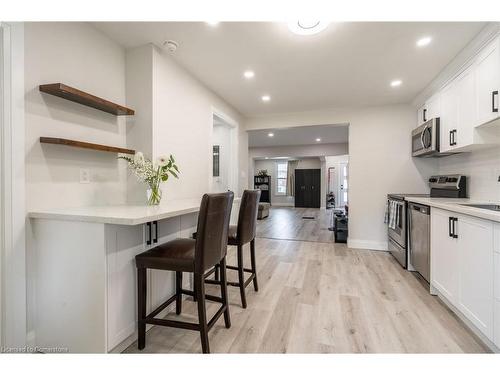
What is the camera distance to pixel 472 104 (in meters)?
2.21

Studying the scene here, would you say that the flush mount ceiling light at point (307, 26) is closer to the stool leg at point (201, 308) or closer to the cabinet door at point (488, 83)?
the cabinet door at point (488, 83)

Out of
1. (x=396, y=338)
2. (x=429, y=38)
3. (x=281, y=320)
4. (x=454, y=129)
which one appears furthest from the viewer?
(x=454, y=129)

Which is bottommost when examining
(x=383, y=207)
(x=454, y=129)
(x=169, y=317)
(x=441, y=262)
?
(x=169, y=317)

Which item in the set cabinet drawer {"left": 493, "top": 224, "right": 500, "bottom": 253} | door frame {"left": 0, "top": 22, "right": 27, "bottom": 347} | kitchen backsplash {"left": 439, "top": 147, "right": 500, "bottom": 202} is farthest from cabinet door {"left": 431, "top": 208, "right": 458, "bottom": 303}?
door frame {"left": 0, "top": 22, "right": 27, "bottom": 347}

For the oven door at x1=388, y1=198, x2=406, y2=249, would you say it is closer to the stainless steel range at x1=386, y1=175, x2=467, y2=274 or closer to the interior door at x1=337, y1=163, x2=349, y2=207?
the stainless steel range at x1=386, y1=175, x2=467, y2=274

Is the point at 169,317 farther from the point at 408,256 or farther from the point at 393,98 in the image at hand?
the point at 393,98

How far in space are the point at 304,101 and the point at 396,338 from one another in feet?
10.8

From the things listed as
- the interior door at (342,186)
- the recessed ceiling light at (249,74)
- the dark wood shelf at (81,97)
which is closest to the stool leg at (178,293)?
the dark wood shelf at (81,97)

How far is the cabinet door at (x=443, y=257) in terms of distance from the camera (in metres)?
1.98

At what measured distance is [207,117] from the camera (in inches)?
128

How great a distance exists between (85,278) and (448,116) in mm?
3758

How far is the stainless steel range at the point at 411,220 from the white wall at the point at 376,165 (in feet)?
0.94

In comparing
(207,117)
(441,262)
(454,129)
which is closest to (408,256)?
(441,262)

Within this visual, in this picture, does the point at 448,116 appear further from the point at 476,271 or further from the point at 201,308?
the point at 201,308
